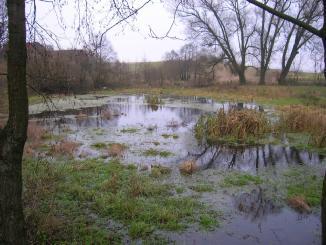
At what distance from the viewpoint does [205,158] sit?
10609mm

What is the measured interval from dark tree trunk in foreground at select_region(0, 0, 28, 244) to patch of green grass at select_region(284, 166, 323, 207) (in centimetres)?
516

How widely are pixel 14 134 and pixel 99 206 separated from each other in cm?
304

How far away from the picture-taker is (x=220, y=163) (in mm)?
10039

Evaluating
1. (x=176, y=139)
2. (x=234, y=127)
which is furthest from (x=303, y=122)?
(x=176, y=139)

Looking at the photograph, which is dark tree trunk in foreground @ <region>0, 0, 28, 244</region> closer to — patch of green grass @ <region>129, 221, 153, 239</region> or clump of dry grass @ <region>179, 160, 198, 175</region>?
patch of green grass @ <region>129, 221, 153, 239</region>

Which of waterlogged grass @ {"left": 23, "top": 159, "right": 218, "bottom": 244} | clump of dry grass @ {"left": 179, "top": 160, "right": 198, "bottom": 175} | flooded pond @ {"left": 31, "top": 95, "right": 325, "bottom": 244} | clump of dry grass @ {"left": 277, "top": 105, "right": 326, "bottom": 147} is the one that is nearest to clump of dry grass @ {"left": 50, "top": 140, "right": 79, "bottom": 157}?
flooded pond @ {"left": 31, "top": 95, "right": 325, "bottom": 244}

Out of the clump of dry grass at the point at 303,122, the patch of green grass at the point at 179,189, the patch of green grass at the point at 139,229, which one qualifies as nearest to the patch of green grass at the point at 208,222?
the patch of green grass at the point at 139,229

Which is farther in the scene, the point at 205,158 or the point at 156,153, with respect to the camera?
the point at 156,153

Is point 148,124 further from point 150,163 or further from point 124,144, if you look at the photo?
point 150,163

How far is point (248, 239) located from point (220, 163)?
442 centimetres

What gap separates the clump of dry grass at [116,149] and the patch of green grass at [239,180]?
3.21 meters

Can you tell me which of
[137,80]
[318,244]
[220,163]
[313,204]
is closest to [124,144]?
[220,163]

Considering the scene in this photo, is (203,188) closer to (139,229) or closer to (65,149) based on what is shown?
(139,229)

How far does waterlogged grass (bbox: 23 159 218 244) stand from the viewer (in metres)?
5.37
